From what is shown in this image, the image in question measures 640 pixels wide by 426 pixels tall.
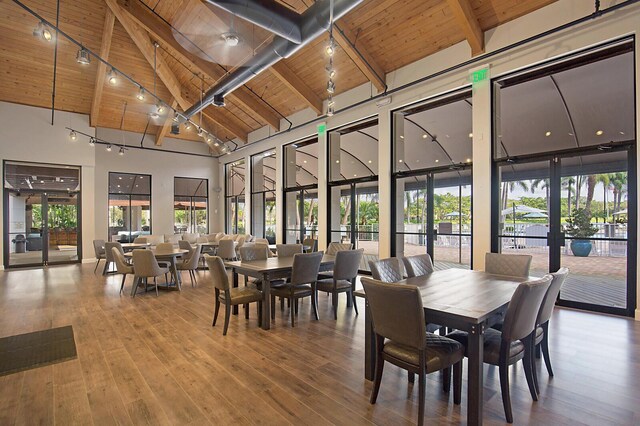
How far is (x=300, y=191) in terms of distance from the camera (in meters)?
9.93

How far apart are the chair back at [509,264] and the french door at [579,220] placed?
66.5 inches

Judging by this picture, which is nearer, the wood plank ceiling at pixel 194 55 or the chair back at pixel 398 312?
the chair back at pixel 398 312

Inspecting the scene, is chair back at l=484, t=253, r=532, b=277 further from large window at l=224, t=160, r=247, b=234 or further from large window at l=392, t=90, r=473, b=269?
large window at l=224, t=160, r=247, b=234

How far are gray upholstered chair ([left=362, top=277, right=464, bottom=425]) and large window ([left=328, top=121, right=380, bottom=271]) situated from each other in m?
5.10

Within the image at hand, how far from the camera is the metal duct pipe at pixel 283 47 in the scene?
4461mm

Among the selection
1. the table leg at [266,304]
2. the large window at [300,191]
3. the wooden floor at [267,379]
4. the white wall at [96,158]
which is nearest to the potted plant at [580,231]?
the wooden floor at [267,379]

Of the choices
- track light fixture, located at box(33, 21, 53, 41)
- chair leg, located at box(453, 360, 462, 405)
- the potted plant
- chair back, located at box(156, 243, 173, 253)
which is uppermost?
track light fixture, located at box(33, 21, 53, 41)

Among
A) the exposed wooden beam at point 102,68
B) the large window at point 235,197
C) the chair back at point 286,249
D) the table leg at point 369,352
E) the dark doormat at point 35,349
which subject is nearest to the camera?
the table leg at point 369,352

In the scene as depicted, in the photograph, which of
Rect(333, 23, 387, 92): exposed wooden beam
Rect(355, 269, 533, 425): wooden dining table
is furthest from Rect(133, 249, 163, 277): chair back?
Rect(333, 23, 387, 92): exposed wooden beam

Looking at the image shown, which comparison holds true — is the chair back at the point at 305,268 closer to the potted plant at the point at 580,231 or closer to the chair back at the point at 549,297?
the chair back at the point at 549,297

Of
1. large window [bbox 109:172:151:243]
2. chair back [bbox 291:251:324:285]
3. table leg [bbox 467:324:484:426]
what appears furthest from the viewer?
large window [bbox 109:172:151:243]

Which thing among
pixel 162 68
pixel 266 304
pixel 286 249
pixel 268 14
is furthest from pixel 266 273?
pixel 162 68

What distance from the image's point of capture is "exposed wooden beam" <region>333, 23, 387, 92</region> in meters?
6.10

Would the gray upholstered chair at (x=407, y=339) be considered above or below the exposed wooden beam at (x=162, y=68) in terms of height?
below
